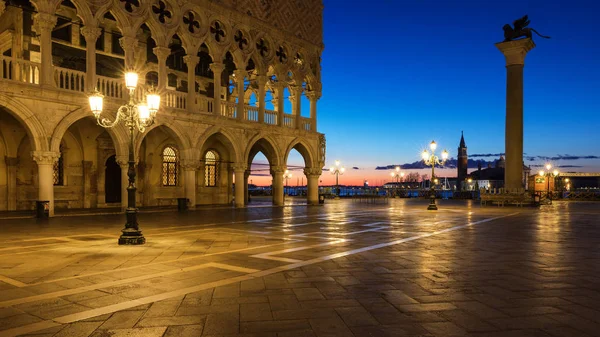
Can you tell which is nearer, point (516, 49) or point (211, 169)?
point (211, 169)

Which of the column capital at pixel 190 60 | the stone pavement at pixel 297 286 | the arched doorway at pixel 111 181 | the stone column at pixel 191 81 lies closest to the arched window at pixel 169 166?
the arched doorway at pixel 111 181

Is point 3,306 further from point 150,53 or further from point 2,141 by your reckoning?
point 150,53

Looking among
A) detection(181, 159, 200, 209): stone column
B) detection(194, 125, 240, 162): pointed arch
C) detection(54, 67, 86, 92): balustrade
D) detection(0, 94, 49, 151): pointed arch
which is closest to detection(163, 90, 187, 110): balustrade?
detection(194, 125, 240, 162): pointed arch

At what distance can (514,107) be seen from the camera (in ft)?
93.3

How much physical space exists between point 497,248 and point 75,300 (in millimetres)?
8403

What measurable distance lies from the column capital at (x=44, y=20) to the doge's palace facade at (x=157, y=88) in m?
0.04

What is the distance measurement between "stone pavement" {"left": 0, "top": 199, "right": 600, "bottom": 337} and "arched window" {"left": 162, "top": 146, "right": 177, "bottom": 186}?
13.7 metres

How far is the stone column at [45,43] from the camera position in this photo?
16.6 metres

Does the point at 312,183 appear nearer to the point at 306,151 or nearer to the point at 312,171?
the point at 312,171

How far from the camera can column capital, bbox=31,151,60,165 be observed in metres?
16.6

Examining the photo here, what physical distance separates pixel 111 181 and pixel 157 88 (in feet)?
22.3

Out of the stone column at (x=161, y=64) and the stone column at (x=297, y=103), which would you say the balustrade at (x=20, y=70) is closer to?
the stone column at (x=161, y=64)

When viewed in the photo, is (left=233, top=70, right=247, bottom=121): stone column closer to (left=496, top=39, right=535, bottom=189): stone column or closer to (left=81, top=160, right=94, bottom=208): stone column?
(left=81, top=160, right=94, bottom=208): stone column

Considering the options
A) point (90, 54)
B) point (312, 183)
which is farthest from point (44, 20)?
point (312, 183)
